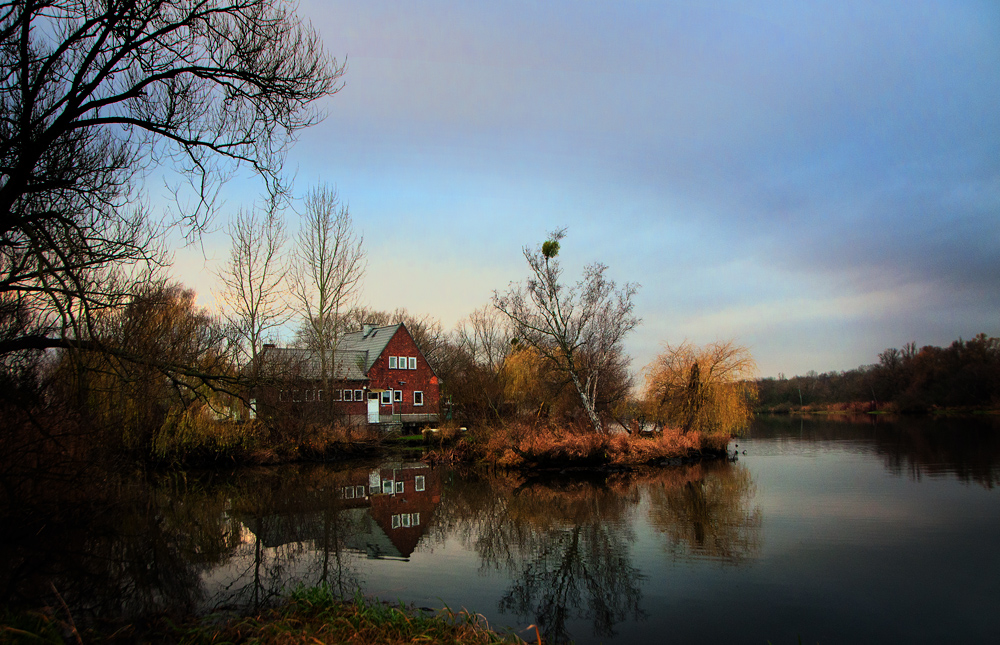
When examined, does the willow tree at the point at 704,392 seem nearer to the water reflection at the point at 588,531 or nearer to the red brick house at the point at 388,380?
the water reflection at the point at 588,531

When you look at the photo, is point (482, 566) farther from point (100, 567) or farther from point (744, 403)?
point (744, 403)

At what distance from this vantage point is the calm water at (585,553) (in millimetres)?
7816

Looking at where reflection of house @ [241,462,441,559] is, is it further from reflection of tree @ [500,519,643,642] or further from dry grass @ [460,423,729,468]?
dry grass @ [460,423,729,468]

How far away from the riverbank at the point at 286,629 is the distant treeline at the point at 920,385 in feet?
182

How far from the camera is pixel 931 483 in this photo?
1816cm

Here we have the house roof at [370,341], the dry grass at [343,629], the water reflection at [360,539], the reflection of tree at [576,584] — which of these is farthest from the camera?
the house roof at [370,341]

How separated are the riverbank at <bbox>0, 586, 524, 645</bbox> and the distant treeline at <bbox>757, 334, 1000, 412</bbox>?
182ft

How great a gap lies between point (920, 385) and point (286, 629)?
76.5 m

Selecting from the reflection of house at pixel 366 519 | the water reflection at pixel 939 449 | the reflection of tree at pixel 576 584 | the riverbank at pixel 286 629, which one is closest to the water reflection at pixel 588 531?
the reflection of tree at pixel 576 584

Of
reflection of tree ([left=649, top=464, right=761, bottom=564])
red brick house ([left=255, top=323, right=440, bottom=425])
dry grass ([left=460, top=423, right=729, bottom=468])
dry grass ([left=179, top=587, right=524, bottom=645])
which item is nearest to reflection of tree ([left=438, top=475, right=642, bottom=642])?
reflection of tree ([left=649, top=464, right=761, bottom=564])

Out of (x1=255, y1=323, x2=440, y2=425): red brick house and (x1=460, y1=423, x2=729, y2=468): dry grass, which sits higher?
(x1=255, y1=323, x2=440, y2=425): red brick house

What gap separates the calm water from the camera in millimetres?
7816

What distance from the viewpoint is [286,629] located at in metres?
5.89

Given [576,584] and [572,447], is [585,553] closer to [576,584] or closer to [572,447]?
[576,584]
